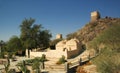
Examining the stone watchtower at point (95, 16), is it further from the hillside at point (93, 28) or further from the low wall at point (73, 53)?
the low wall at point (73, 53)

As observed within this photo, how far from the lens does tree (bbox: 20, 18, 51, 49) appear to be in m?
50.9

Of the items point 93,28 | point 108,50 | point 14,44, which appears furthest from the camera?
point 93,28

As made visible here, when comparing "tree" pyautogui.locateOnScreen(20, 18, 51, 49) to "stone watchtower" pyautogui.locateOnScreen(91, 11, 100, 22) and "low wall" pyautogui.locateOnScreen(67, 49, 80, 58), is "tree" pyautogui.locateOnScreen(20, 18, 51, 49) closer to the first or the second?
"low wall" pyautogui.locateOnScreen(67, 49, 80, 58)

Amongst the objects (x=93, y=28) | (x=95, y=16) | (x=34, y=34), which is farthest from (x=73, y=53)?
(x=95, y=16)

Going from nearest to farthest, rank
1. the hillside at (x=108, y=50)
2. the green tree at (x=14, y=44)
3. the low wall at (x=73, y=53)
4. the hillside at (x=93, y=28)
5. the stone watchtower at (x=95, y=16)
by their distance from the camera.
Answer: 1. the hillside at (x=108, y=50)
2. the low wall at (x=73, y=53)
3. the green tree at (x=14, y=44)
4. the hillside at (x=93, y=28)
5. the stone watchtower at (x=95, y=16)

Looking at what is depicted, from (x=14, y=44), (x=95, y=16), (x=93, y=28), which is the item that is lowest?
(x=14, y=44)

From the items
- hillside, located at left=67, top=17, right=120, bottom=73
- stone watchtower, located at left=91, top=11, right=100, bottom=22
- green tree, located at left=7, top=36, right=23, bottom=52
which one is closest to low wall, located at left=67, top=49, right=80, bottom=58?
hillside, located at left=67, top=17, right=120, bottom=73

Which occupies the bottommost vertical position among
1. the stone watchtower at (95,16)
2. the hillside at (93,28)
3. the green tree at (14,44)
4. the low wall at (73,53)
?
the low wall at (73,53)

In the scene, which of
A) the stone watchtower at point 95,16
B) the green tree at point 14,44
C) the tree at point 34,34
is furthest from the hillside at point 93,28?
the green tree at point 14,44

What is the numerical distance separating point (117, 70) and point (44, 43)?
118 ft

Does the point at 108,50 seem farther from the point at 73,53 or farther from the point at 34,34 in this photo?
the point at 34,34

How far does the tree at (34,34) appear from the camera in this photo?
50.9 m

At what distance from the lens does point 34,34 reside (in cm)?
5169

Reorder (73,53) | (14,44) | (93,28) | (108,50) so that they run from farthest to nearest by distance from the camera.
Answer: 1. (93,28)
2. (14,44)
3. (73,53)
4. (108,50)
